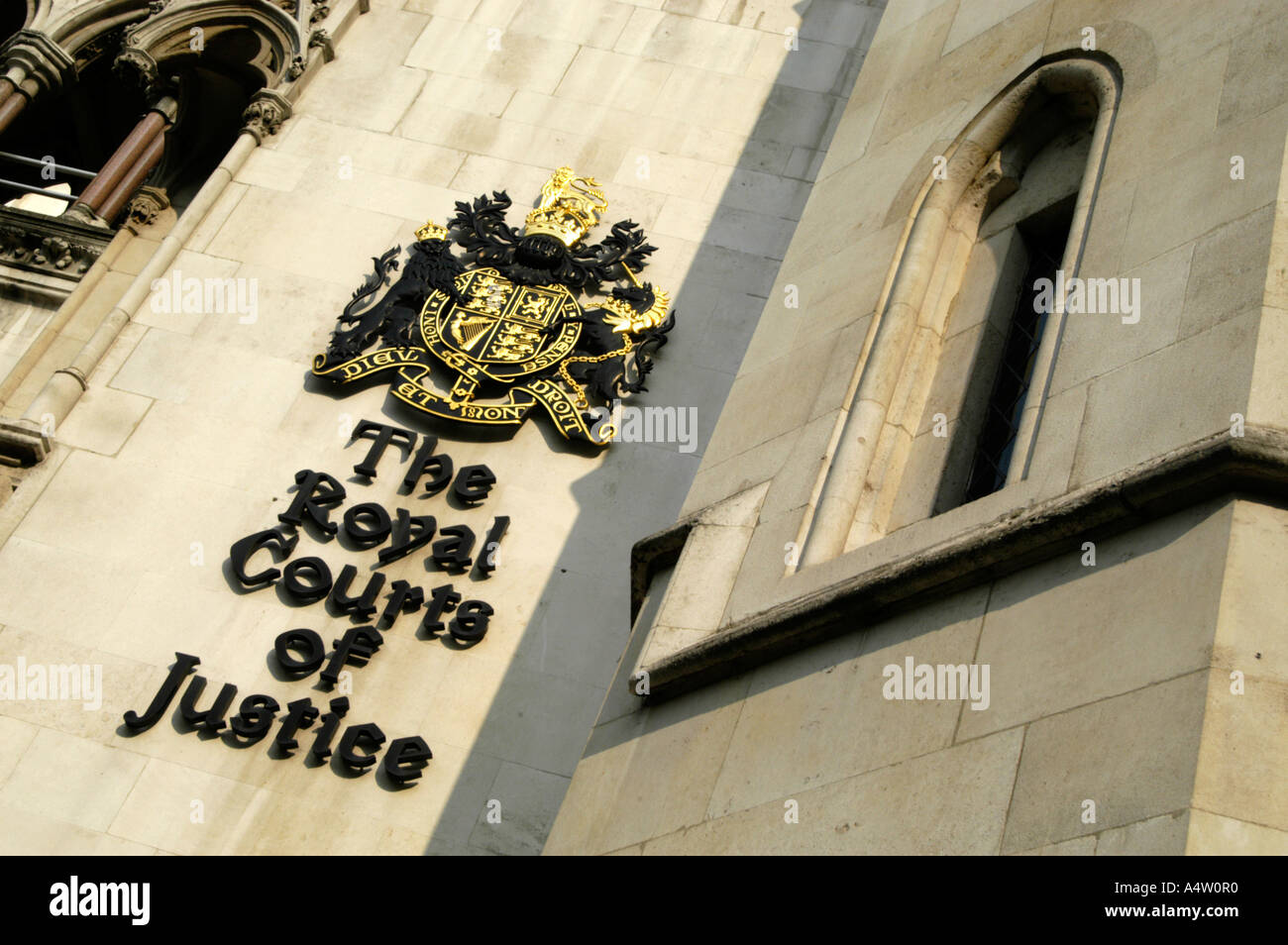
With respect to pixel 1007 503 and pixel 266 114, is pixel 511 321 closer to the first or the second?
pixel 266 114

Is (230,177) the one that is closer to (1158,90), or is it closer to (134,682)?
(134,682)

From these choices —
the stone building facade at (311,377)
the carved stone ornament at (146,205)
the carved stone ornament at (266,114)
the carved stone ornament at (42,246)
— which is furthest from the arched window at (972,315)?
the carved stone ornament at (146,205)

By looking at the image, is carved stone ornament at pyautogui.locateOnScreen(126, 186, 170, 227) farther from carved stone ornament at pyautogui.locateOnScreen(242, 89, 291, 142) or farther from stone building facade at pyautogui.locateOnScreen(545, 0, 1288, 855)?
stone building facade at pyautogui.locateOnScreen(545, 0, 1288, 855)

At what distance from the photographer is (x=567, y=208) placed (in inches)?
512

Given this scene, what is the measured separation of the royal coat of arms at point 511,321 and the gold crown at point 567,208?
0.04 feet

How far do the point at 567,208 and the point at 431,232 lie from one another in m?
1.30

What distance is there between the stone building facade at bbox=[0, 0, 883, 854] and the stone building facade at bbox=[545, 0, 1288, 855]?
277 centimetres

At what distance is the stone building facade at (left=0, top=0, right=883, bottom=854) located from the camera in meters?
9.39

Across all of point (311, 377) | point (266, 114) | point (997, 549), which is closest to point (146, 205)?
point (266, 114)

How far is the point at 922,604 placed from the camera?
18.8ft

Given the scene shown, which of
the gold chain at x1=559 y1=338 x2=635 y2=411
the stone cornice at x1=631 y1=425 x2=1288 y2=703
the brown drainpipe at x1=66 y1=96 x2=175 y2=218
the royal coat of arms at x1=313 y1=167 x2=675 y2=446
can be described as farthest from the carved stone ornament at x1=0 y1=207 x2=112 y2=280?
the stone cornice at x1=631 y1=425 x2=1288 y2=703

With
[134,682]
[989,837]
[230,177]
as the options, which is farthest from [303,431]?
[989,837]

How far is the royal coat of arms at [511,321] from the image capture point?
1159cm
